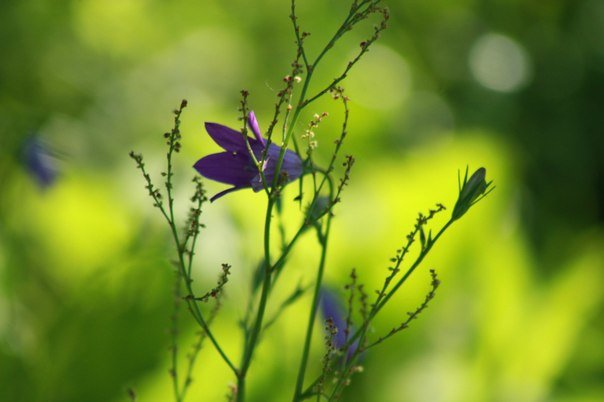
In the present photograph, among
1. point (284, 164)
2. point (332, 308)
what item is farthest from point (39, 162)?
point (284, 164)

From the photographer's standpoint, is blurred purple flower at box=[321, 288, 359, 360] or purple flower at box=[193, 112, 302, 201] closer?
purple flower at box=[193, 112, 302, 201]

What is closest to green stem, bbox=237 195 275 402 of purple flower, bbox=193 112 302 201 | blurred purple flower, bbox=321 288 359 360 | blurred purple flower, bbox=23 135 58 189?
purple flower, bbox=193 112 302 201

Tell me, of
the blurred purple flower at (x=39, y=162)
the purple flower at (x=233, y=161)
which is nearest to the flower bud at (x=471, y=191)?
the purple flower at (x=233, y=161)

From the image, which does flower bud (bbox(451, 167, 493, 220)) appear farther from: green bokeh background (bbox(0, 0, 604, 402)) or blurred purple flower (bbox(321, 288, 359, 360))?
A: green bokeh background (bbox(0, 0, 604, 402))

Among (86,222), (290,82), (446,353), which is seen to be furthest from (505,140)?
(290,82)

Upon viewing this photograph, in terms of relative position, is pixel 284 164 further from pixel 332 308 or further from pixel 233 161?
pixel 332 308

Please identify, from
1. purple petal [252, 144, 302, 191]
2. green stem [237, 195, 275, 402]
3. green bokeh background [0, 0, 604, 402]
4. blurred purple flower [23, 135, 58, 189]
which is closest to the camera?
green stem [237, 195, 275, 402]
